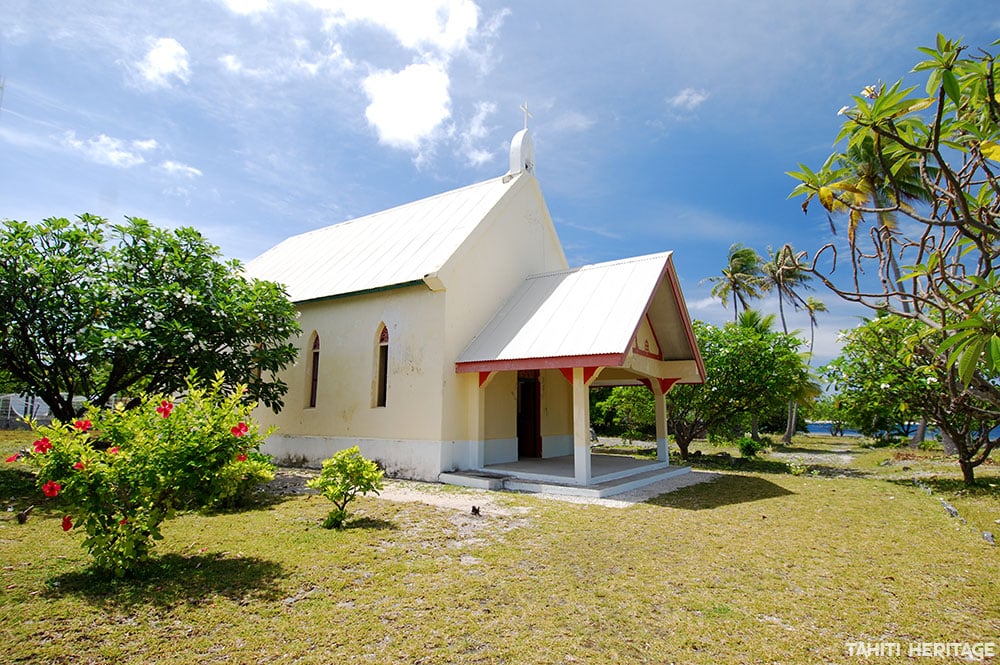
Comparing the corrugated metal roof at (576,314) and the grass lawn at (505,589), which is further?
the corrugated metal roof at (576,314)

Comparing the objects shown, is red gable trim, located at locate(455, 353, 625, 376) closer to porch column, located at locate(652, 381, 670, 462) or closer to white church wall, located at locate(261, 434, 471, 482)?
white church wall, located at locate(261, 434, 471, 482)

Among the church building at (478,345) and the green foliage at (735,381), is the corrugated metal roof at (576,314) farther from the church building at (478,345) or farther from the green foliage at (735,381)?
the green foliage at (735,381)

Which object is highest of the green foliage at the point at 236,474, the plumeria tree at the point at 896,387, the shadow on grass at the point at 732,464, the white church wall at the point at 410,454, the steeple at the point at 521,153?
A: the steeple at the point at 521,153

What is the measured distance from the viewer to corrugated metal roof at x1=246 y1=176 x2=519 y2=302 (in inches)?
555

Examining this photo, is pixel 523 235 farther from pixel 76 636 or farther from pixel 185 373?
pixel 76 636

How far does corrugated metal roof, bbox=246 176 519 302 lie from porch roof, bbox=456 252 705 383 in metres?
2.30

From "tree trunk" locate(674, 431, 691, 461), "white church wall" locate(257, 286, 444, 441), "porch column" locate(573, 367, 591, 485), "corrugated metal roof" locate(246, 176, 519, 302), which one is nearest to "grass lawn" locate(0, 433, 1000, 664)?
"porch column" locate(573, 367, 591, 485)

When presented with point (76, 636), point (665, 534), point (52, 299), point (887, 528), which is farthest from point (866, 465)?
point (52, 299)

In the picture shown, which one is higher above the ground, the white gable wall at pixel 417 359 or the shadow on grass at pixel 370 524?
the white gable wall at pixel 417 359

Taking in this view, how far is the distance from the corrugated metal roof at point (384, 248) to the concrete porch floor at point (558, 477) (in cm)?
482

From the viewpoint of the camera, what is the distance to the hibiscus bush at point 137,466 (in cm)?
509

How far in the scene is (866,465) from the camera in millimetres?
20797

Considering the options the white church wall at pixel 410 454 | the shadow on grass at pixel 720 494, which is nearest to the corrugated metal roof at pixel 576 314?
the white church wall at pixel 410 454

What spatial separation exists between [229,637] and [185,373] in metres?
8.92
